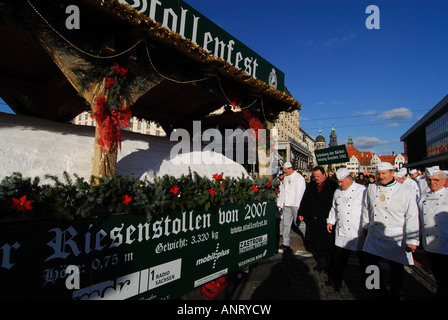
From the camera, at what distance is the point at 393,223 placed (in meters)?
3.96

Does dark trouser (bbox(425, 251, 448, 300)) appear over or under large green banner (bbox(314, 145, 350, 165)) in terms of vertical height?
under

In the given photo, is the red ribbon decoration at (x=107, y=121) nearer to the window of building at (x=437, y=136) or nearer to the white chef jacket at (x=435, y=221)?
the white chef jacket at (x=435, y=221)

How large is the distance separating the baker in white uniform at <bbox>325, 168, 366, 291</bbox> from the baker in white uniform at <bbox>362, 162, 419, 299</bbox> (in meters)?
0.33

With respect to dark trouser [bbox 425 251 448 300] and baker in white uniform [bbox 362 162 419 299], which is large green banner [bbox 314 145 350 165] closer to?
baker in white uniform [bbox 362 162 419 299]

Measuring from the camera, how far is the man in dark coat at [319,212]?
530cm

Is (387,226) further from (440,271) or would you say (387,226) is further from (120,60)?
(120,60)

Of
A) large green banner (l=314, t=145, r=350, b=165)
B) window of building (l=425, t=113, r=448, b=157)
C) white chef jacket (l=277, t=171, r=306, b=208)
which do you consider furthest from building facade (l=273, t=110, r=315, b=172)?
white chef jacket (l=277, t=171, r=306, b=208)

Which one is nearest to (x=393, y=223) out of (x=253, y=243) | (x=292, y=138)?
(x=253, y=243)

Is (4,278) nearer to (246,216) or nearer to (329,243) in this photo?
(246,216)

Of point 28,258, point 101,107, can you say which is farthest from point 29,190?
point 101,107

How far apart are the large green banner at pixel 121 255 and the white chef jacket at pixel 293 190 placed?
284 cm

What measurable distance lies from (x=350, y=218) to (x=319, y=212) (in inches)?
37.0

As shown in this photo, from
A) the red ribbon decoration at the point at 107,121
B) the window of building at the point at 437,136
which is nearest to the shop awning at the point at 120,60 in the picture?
the red ribbon decoration at the point at 107,121

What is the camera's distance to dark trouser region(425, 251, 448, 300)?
3.53m
